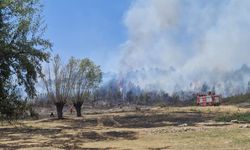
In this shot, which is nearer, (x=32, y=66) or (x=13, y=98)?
(x=13, y=98)

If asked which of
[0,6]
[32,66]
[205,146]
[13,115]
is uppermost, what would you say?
[0,6]

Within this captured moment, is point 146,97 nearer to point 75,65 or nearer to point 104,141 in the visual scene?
point 75,65

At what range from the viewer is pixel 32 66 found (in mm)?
29453

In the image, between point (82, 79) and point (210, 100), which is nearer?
point (82, 79)

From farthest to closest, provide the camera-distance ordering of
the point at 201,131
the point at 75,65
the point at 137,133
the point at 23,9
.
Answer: the point at 75,65, the point at 137,133, the point at 201,131, the point at 23,9

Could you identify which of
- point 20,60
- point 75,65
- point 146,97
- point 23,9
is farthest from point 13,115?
point 146,97

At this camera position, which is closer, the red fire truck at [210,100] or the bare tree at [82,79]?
the bare tree at [82,79]

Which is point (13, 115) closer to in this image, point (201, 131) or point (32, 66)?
point (32, 66)

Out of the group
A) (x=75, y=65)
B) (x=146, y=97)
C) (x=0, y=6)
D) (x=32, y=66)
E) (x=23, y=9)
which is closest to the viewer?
(x=0, y=6)

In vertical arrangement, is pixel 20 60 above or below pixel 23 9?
below

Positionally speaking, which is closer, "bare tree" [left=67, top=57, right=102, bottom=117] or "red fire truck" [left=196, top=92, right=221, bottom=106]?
"bare tree" [left=67, top=57, right=102, bottom=117]

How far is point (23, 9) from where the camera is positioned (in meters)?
27.6

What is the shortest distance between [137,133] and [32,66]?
809 centimetres

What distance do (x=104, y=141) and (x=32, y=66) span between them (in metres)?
5.58
